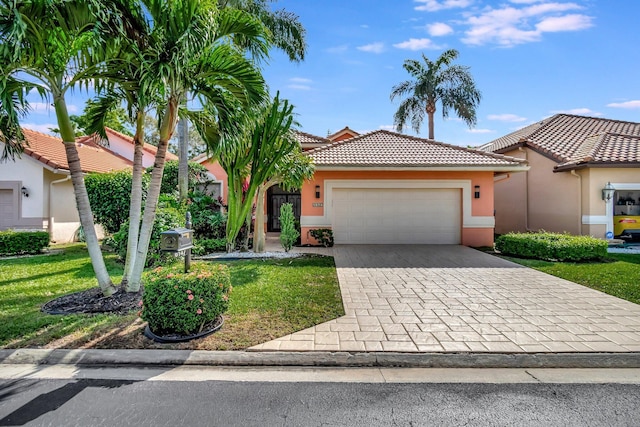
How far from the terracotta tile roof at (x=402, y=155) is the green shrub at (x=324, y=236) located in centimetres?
241

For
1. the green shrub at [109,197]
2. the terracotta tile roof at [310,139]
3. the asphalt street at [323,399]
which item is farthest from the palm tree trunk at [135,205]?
the terracotta tile roof at [310,139]

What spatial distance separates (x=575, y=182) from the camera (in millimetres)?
12773

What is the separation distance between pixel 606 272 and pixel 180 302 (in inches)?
363

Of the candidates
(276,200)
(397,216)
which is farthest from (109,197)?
(397,216)

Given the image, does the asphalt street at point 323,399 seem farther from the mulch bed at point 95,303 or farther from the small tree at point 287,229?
the small tree at point 287,229

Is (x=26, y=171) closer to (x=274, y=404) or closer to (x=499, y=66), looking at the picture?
(x=274, y=404)

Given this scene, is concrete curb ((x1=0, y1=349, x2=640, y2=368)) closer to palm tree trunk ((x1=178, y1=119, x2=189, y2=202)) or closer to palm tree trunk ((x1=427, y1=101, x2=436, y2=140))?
palm tree trunk ((x1=178, y1=119, x2=189, y2=202))

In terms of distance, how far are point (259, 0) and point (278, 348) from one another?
15.8m

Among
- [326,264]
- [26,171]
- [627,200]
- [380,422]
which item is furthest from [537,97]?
[26,171]

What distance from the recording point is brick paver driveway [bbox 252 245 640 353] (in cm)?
396

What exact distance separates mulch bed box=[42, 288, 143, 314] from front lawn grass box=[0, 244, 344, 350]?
0.20 metres

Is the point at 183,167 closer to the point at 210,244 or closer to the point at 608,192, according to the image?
the point at 210,244

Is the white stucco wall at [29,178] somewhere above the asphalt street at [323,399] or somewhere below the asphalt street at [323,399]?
above

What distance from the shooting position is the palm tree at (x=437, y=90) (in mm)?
21047
